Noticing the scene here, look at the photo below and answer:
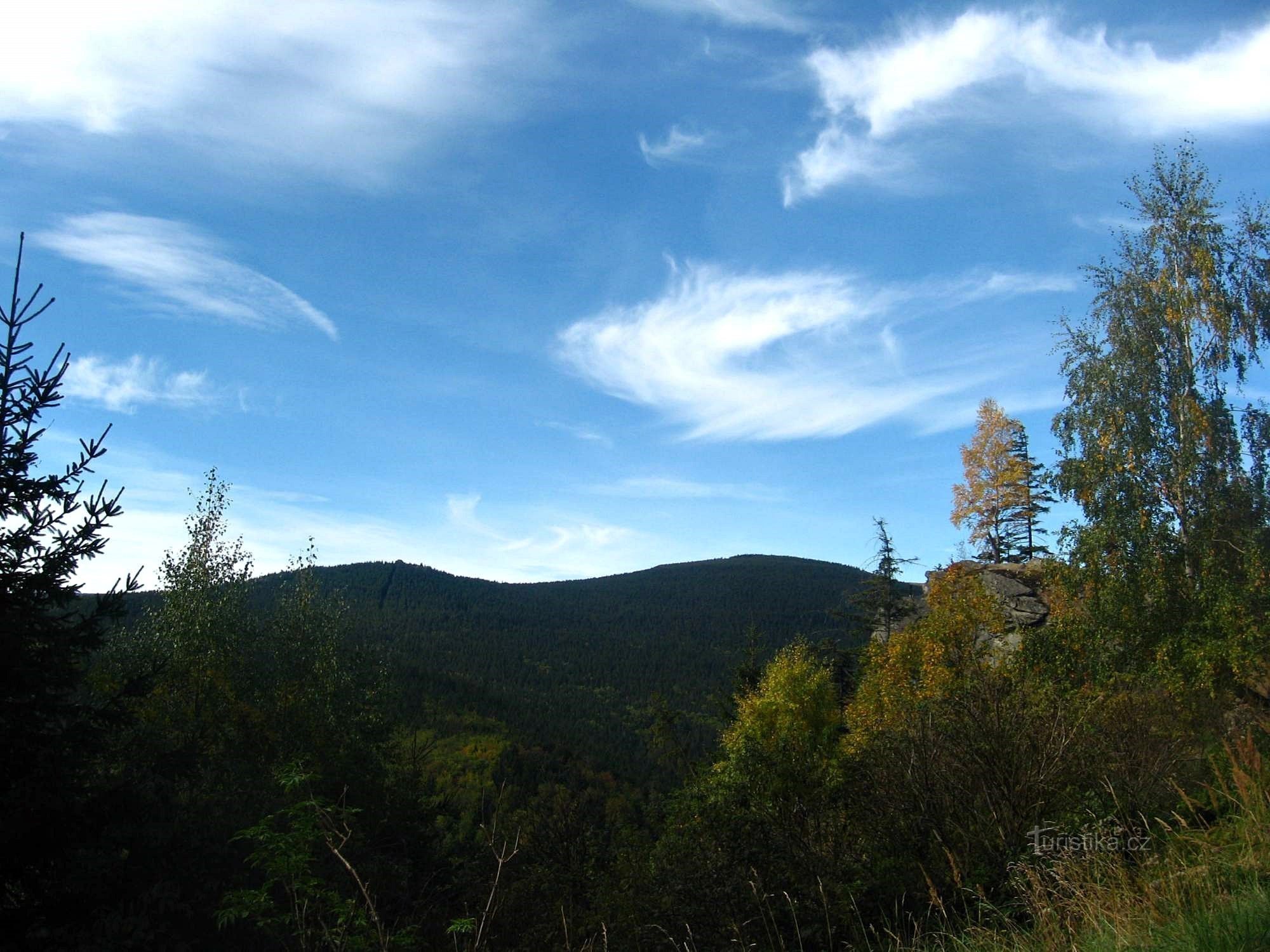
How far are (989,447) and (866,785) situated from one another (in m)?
34.5

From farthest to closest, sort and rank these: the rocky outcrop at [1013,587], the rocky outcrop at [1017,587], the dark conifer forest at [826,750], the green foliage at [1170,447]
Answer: the rocky outcrop at [1017,587], the rocky outcrop at [1013,587], the green foliage at [1170,447], the dark conifer forest at [826,750]

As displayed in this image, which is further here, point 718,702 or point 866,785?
point 718,702

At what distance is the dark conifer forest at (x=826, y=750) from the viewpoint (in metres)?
6.34

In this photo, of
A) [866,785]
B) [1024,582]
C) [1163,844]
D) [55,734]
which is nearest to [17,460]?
[55,734]

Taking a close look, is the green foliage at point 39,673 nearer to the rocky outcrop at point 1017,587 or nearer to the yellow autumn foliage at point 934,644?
the yellow autumn foliage at point 934,644

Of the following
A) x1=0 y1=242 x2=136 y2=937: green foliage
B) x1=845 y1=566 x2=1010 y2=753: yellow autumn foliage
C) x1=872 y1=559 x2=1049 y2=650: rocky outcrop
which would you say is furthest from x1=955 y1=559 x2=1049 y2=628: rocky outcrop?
x1=0 y1=242 x2=136 y2=937: green foliage

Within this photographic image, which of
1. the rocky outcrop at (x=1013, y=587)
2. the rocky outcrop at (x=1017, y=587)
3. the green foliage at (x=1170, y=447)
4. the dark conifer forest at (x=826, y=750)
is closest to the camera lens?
the dark conifer forest at (x=826, y=750)

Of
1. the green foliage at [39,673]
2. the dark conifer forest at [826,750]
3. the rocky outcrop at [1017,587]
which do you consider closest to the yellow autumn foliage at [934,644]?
the dark conifer forest at [826,750]

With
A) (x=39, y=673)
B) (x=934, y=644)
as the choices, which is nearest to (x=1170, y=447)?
(x=934, y=644)

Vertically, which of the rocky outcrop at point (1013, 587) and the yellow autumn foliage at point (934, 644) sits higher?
the rocky outcrop at point (1013, 587)

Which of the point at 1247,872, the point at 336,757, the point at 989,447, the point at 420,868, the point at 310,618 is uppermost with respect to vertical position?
the point at 989,447

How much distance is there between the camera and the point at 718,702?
44.9m

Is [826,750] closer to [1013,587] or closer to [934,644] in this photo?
[934,644]

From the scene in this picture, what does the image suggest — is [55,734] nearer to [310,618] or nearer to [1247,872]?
[1247,872]
